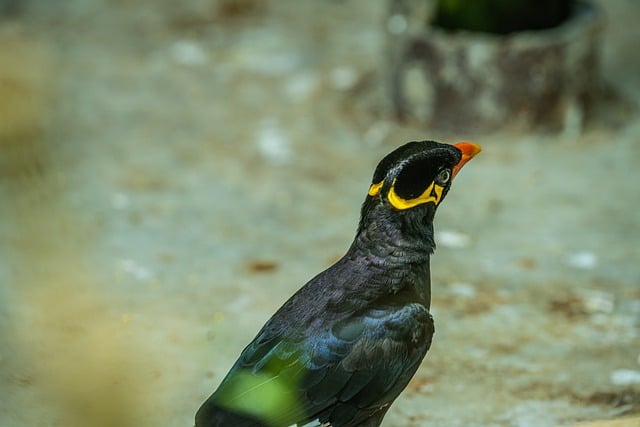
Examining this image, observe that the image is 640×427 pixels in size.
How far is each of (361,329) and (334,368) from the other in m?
0.13

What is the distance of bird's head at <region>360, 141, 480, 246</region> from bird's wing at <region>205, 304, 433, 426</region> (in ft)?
0.81

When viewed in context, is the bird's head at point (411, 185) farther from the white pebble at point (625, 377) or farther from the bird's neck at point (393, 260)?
the white pebble at point (625, 377)

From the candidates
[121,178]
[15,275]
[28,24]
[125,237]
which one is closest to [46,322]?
[15,275]

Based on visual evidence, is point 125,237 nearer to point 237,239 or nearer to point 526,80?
point 237,239

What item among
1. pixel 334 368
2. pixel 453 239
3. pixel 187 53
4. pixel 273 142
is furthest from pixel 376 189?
pixel 187 53

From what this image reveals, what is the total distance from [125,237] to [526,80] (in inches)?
85.9

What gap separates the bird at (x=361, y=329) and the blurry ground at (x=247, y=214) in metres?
0.43

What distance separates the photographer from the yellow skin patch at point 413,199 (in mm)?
3016

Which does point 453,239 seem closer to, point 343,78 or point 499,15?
point 499,15

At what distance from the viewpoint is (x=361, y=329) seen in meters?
2.94

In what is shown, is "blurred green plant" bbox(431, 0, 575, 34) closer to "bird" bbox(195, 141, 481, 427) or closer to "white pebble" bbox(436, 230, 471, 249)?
"white pebble" bbox(436, 230, 471, 249)

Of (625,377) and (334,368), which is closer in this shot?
(334,368)

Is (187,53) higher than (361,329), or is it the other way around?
(187,53)

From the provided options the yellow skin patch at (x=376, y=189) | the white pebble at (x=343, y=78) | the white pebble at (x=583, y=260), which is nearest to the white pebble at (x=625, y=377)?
the white pebble at (x=583, y=260)
